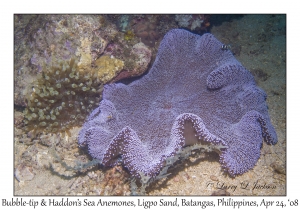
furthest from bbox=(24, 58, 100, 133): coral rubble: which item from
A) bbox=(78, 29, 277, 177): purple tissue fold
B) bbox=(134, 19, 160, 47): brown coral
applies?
bbox=(134, 19, 160, 47): brown coral

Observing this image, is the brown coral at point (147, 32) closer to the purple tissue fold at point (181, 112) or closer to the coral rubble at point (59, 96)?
the purple tissue fold at point (181, 112)

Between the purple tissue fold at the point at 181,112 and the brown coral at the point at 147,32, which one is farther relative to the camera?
the brown coral at the point at 147,32

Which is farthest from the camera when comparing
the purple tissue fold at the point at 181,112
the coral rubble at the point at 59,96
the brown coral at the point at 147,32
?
the brown coral at the point at 147,32

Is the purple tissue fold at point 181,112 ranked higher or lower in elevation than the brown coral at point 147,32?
lower

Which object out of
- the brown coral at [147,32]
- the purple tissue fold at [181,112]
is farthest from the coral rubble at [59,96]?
the brown coral at [147,32]

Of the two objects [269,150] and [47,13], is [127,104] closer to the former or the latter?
[47,13]

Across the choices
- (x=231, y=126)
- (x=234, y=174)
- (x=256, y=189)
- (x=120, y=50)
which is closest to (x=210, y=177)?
(x=234, y=174)

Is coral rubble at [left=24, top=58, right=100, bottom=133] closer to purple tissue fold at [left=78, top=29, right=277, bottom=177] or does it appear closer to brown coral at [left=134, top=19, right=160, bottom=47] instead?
purple tissue fold at [left=78, top=29, right=277, bottom=177]

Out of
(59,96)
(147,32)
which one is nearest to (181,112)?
(147,32)

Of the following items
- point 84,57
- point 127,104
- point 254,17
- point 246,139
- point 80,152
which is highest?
point 254,17
